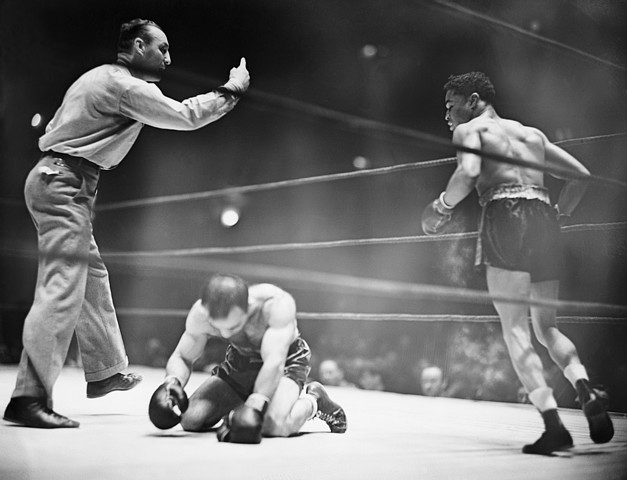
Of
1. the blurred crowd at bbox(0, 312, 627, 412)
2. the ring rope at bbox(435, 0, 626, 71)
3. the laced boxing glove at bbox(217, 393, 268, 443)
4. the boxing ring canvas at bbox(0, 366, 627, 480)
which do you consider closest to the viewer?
the boxing ring canvas at bbox(0, 366, 627, 480)

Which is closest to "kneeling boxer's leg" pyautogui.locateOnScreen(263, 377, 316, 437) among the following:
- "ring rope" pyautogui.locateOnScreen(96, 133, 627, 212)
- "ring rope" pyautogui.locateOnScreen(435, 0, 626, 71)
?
"ring rope" pyautogui.locateOnScreen(96, 133, 627, 212)

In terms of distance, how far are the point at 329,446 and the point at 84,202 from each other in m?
0.43

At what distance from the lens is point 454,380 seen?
119cm

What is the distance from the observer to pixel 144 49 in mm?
949

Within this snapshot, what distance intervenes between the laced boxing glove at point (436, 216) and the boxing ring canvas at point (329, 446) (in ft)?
0.84

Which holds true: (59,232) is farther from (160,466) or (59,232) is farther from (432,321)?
(432,321)

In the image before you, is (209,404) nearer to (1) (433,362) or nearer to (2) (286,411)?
(2) (286,411)

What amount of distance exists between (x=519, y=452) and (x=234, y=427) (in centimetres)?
41

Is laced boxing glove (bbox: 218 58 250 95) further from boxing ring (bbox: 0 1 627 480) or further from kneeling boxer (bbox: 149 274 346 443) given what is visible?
kneeling boxer (bbox: 149 274 346 443)

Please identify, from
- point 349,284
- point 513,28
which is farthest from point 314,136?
point 513,28

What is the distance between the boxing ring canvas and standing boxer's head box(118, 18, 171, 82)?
0.36m

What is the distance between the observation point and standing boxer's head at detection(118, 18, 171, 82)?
0.94 metres

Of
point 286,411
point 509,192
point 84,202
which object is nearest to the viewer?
point 84,202

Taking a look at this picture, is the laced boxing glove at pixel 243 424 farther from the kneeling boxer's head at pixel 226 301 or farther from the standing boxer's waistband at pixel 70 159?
the standing boxer's waistband at pixel 70 159
